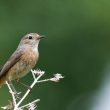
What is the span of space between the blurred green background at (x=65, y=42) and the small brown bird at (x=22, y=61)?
7.56 meters

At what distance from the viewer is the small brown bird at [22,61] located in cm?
832

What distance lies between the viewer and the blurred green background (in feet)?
58.3

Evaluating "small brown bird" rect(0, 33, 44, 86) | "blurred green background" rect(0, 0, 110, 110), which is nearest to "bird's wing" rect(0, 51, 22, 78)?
"small brown bird" rect(0, 33, 44, 86)

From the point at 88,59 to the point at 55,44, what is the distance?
1.71 m

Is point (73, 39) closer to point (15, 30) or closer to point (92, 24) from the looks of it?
point (92, 24)

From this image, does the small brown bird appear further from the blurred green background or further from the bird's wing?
the blurred green background

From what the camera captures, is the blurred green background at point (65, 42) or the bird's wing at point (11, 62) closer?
the bird's wing at point (11, 62)

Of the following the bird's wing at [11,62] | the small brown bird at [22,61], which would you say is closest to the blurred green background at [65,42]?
the small brown bird at [22,61]

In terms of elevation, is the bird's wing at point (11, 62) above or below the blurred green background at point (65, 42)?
above

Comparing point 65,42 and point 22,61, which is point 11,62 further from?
point 65,42

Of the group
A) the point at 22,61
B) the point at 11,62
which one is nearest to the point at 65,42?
the point at 22,61

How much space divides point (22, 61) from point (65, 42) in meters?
11.0

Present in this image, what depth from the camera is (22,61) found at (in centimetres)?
870

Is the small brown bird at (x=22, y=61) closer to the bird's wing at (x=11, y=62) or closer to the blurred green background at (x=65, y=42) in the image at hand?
the bird's wing at (x=11, y=62)
